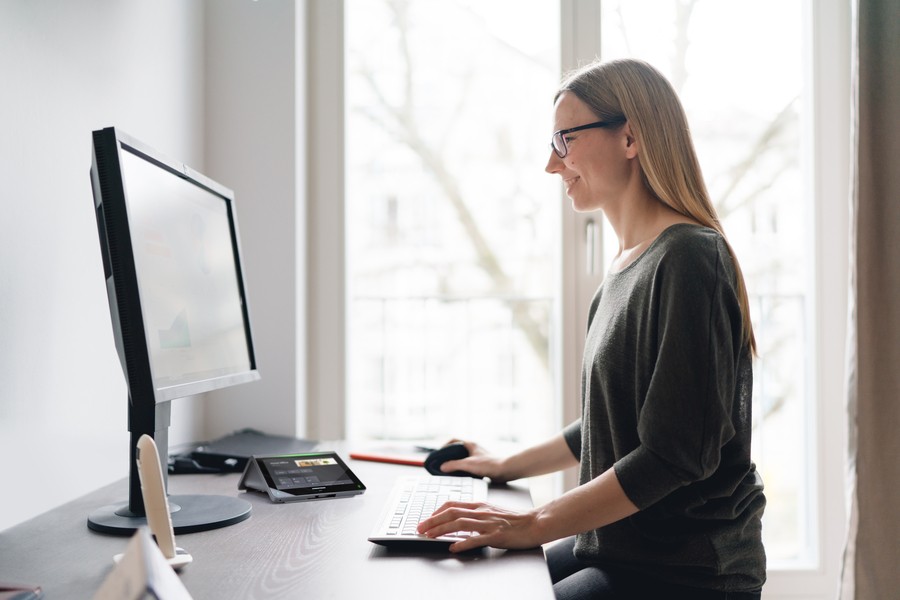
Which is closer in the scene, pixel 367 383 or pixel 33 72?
pixel 33 72

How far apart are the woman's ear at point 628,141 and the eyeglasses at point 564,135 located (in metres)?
0.01

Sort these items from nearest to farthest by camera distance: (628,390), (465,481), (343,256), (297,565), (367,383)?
1. (297,565)
2. (628,390)
3. (465,481)
4. (343,256)
5. (367,383)

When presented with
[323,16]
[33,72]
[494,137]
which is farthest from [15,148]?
[494,137]

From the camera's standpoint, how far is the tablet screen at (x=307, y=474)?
1249 mm

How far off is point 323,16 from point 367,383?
3.59ft

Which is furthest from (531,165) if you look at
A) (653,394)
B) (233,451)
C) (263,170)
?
(653,394)

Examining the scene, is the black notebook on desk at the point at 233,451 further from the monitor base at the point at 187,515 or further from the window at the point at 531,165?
the window at the point at 531,165

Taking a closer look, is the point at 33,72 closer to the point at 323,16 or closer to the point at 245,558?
the point at 245,558

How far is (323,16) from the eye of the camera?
215 cm

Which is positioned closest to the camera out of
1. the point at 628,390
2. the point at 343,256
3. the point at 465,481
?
the point at 628,390

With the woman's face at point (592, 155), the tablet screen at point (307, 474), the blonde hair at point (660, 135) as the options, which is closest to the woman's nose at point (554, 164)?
the woman's face at point (592, 155)

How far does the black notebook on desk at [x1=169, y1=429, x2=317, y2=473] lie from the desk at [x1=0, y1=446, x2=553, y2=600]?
0.29m

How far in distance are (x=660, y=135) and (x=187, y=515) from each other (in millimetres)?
954

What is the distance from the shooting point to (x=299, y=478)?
4.20ft
